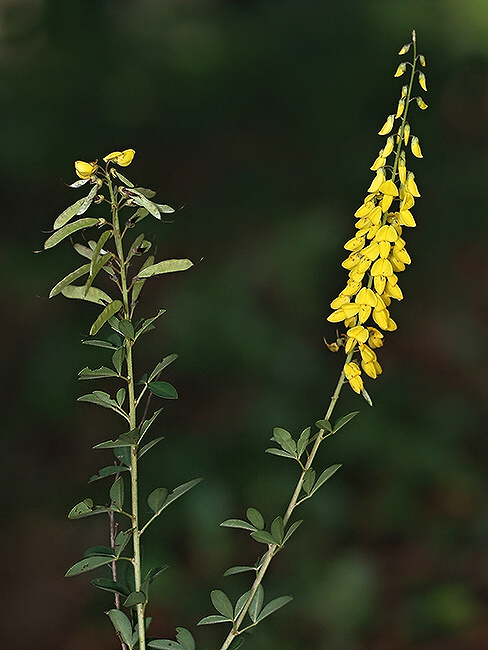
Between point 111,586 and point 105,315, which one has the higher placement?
point 105,315

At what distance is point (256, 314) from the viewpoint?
6.59ft

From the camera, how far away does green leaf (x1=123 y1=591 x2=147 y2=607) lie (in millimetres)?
442

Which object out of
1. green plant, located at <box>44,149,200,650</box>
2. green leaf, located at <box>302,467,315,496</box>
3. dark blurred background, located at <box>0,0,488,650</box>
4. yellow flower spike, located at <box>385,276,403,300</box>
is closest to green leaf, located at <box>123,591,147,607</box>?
green plant, located at <box>44,149,200,650</box>

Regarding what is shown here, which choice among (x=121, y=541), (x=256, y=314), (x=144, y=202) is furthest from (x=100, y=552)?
(x=256, y=314)

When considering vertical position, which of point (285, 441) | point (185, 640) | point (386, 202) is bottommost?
point (185, 640)

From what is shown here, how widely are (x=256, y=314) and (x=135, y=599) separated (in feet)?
5.17

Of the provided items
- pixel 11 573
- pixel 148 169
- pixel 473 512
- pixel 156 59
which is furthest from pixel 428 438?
pixel 156 59

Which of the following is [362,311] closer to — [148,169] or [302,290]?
[302,290]

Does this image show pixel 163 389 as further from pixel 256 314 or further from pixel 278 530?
pixel 256 314

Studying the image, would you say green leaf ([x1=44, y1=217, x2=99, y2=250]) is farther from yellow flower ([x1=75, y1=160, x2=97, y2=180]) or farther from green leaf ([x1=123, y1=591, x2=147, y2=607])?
green leaf ([x1=123, y1=591, x2=147, y2=607])

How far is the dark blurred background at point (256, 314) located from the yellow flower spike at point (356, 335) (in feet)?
1.44

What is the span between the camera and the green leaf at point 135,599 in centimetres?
44

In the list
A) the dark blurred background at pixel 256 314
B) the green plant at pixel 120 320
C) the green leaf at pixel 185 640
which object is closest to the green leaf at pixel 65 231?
the green plant at pixel 120 320

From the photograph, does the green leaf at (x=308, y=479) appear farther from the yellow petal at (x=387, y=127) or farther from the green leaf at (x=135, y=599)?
the yellow petal at (x=387, y=127)
